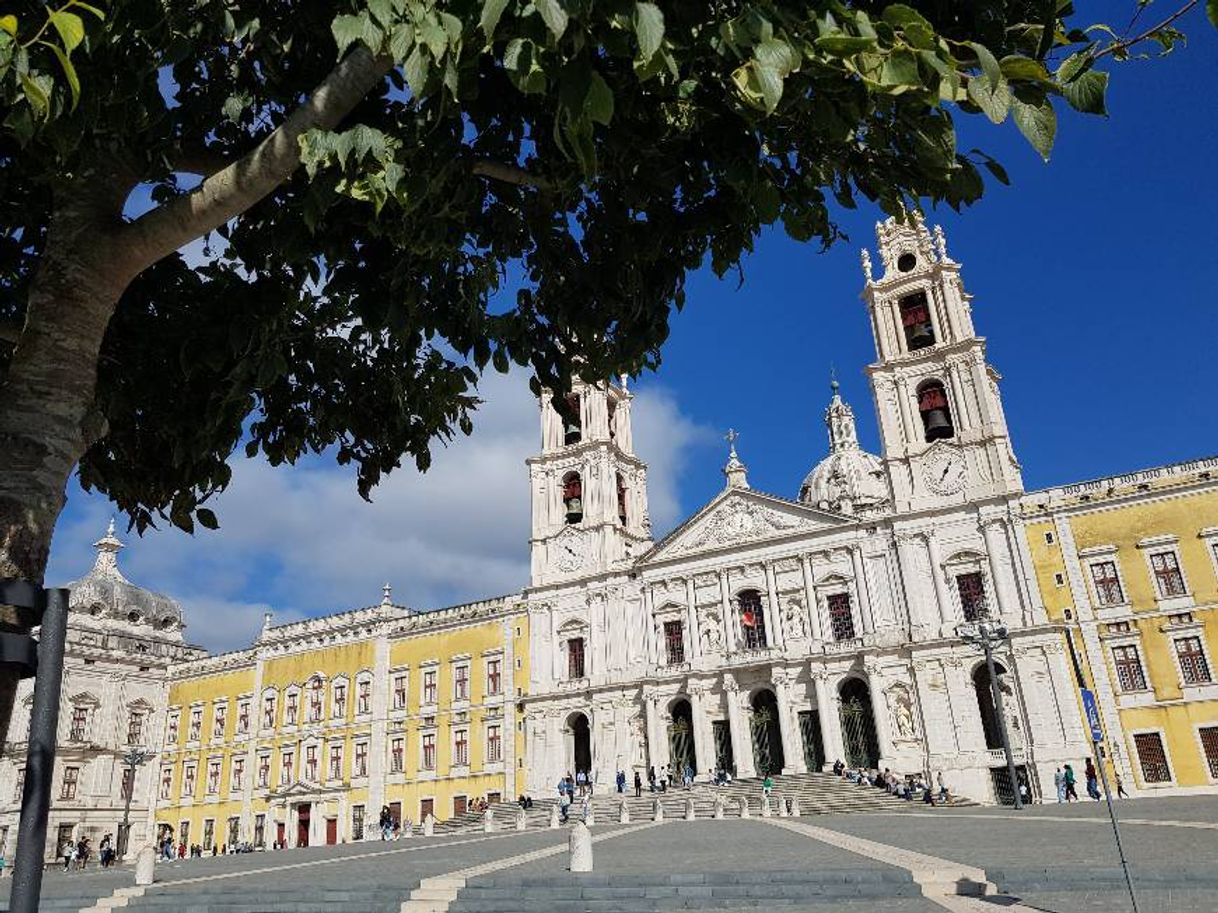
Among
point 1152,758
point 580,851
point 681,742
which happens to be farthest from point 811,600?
point 580,851

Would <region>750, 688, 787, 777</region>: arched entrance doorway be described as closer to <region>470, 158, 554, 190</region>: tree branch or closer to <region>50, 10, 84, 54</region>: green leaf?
<region>470, 158, 554, 190</region>: tree branch

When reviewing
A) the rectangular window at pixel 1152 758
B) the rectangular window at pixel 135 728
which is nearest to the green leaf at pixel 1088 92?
the rectangular window at pixel 1152 758

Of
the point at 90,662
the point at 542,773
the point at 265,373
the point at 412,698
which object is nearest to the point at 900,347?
the point at 542,773

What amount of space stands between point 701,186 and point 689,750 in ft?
108

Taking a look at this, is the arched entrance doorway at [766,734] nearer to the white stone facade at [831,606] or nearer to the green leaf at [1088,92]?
the white stone facade at [831,606]

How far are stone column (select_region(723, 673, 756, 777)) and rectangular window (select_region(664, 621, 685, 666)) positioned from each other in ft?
8.48

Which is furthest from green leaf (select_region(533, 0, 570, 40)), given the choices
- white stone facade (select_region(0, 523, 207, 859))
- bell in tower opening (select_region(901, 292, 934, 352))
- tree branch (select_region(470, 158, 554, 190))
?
white stone facade (select_region(0, 523, 207, 859))

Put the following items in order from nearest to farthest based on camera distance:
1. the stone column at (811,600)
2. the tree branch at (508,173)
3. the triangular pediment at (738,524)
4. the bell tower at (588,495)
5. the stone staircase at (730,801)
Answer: the tree branch at (508,173), the stone staircase at (730,801), the stone column at (811,600), the triangular pediment at (738,524), the bell tower at (588,495)

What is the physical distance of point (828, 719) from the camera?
1266 inches

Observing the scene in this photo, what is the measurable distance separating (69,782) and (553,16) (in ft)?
159

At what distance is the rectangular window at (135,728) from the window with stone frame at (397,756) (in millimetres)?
14850

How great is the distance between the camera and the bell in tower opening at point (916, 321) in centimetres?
3619

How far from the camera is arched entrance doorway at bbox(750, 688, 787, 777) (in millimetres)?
33312

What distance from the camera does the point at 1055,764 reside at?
28.2 metres
